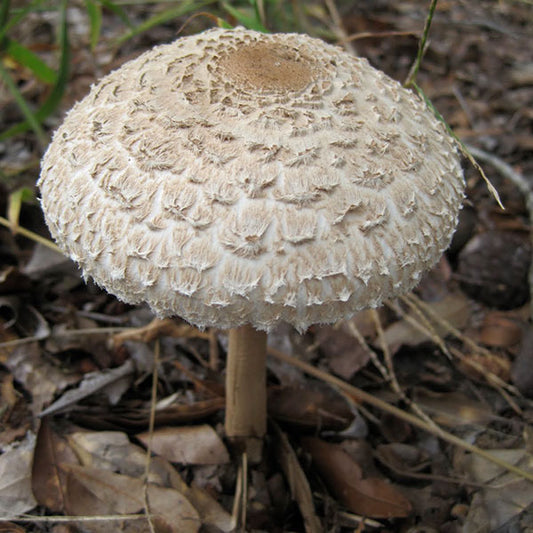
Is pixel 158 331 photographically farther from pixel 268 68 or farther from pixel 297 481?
pixel 268 68

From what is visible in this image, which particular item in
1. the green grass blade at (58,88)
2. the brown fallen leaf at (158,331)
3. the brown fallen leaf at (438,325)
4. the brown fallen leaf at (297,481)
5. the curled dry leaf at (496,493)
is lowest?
the brown fallen leaf at (297,481)

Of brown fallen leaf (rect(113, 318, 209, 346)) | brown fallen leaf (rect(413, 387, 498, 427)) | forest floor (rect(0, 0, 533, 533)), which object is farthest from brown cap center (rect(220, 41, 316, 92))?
brown fallen leaf (rect(413, 387, 498, 427))

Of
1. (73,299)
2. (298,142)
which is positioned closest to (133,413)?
(73,299)

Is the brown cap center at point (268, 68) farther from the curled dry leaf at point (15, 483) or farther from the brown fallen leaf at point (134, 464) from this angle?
the curled dry leaf at point (15, 483)

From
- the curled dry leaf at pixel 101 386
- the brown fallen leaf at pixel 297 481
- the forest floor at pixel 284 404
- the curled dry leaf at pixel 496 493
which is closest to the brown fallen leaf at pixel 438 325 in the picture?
the forest floor at pixel 284 404

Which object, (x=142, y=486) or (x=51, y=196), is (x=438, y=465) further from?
(x=51, y=196)

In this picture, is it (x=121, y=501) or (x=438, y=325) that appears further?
(x=438, y=325)

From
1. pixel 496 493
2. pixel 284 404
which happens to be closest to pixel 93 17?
pixel 284 404
